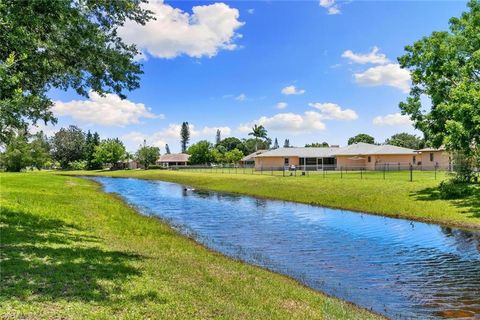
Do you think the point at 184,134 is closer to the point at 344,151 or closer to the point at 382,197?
the point at 344,151

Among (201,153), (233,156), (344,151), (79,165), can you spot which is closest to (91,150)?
(79,165)

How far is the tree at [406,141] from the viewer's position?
127312 millimetres

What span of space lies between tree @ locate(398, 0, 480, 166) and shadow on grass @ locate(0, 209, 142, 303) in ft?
65.2

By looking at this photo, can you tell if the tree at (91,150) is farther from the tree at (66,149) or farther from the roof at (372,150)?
the roof at (372,150)

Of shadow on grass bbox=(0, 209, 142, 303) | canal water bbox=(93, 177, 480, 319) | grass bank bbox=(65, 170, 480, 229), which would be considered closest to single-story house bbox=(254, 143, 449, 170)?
grass bank bbox=(65, 170, 480, 229)

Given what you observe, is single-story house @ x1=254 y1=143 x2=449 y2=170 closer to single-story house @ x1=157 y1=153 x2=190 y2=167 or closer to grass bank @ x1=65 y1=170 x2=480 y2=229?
grass bank @ x1=65 y1=170 x2=480 y2=229

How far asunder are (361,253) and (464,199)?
14.3 m

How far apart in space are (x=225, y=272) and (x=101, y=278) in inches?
143

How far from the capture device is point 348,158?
69188mm

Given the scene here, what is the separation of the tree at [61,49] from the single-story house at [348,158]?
50182mm

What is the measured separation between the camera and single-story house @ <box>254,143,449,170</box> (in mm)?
64938

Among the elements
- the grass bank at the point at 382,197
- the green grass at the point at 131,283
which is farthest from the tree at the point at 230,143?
the green grass at the point at 131,283

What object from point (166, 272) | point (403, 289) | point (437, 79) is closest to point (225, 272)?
point (166, 272)

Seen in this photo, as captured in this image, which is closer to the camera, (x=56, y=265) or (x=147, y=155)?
(x=56, y=265)
